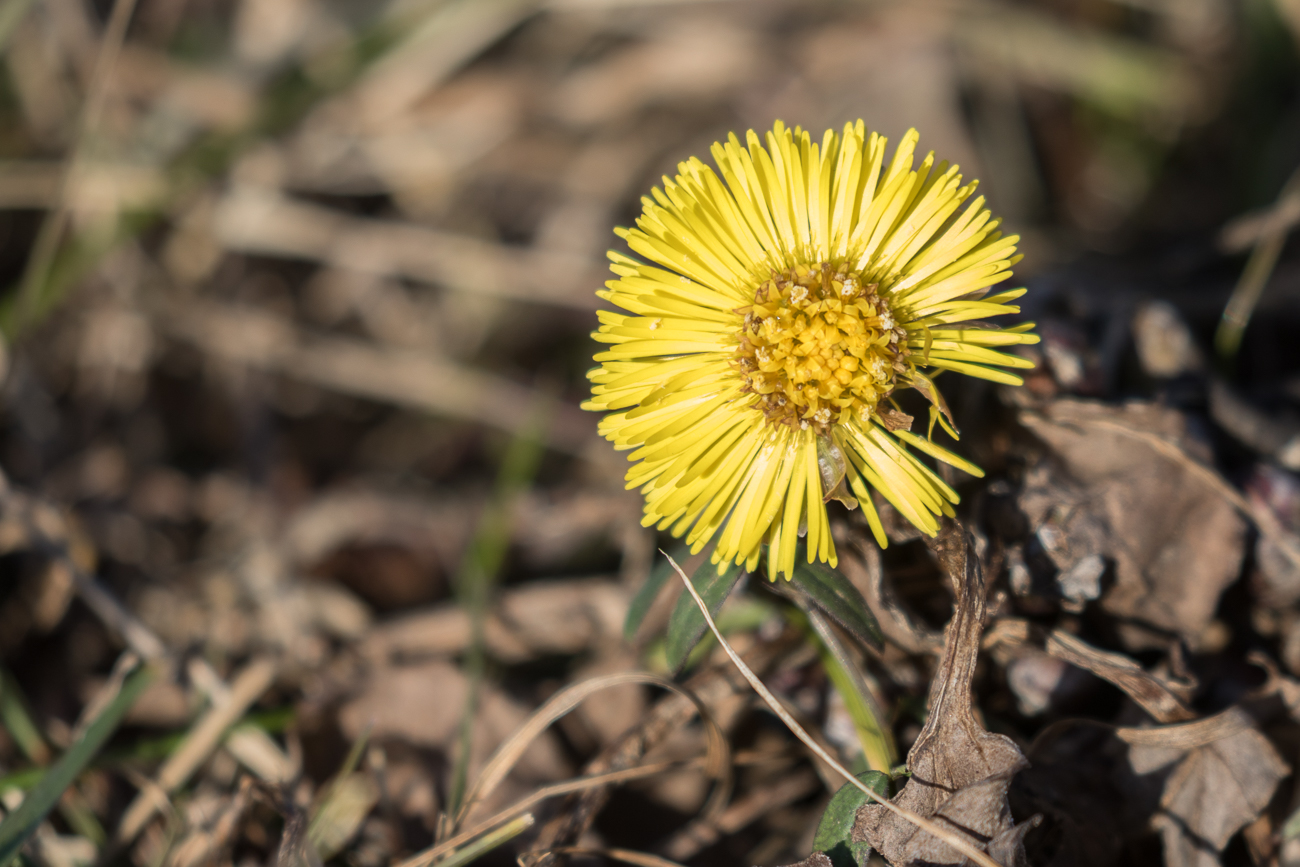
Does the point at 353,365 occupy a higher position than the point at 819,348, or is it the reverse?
the point at 819,348

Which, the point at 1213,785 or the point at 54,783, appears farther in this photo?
the point at 54,783

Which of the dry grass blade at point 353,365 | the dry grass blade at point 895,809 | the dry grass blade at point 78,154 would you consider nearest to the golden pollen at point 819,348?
the dry grass blade at point 895,809

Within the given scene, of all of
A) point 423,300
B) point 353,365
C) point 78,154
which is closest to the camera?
point 78,154

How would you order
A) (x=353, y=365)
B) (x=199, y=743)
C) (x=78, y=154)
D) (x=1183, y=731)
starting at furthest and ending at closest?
(x=353, y=365), (x=78, y=154), (x=199, y=743), (x=1183, y=731)

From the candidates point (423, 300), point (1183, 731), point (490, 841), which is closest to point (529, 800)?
point (490, 841)

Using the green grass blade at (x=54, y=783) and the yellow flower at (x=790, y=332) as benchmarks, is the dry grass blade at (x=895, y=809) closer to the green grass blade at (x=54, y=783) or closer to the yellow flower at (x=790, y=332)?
the yellow flower at (x=790, y=332)

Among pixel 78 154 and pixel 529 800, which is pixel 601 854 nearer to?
pixel 529 800

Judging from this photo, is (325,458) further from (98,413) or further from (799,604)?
(799,604)

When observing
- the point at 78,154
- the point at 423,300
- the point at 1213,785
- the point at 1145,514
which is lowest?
the point at 1213,785
